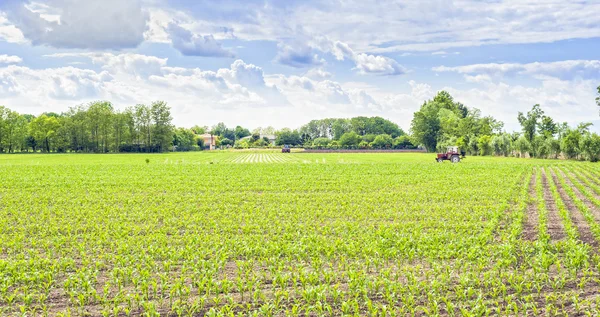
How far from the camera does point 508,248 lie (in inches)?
508

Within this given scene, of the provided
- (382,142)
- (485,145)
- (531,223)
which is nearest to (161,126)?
(382,142)

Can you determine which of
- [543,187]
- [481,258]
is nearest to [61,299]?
[481,258]

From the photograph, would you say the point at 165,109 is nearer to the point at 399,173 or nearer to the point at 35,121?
the point at 35,121

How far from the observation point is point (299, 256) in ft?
41.2

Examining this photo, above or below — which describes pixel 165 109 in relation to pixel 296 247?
above

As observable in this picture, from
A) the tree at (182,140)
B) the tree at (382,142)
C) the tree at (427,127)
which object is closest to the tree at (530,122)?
the tree at (427,127)

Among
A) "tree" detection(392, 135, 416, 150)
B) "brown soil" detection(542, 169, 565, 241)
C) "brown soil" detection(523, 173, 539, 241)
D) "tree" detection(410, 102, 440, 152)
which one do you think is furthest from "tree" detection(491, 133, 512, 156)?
"brown soil" detection(523, 173, 539, 241)

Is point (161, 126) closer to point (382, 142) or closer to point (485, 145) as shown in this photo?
point (382, 142)

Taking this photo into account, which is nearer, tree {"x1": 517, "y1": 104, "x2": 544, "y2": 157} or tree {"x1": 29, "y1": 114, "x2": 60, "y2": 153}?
tree {"x1": 517, "y1": 104, "x2": 544, "y2": 157}

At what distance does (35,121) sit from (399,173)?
119786 millimetres

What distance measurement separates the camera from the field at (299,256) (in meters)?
9.47

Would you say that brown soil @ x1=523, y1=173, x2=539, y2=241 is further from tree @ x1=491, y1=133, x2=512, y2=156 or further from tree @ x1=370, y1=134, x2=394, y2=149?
tree @ x1=370, y1=134, x2=394, y2=149

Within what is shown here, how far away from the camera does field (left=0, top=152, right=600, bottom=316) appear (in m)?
9.47

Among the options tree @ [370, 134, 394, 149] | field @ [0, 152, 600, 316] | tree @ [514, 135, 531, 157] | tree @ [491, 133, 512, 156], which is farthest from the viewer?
tree @ [370, 134, 394, 149]
